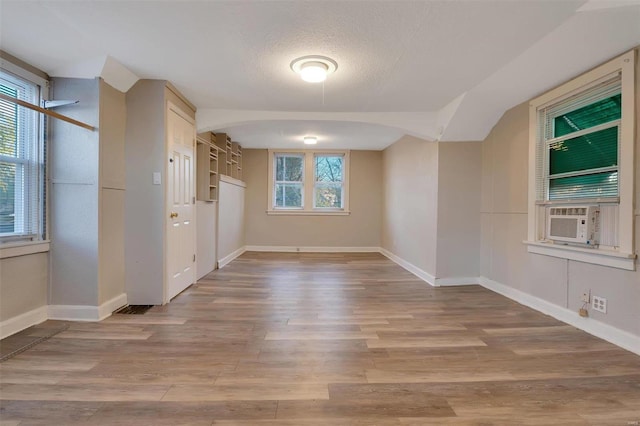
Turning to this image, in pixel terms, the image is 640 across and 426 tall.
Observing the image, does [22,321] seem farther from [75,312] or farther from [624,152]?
[624,152]

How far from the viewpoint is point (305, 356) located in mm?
2082

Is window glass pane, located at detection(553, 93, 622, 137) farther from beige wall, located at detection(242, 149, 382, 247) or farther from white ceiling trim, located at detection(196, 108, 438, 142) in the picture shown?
beige wall, located at detection(242, 149, 382, 247)

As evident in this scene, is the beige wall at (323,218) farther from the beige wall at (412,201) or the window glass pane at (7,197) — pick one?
the window glass pane at (7,197)

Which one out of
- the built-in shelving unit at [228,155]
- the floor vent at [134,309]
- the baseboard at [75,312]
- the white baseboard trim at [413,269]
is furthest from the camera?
the built-in shelving unit at [228,155]

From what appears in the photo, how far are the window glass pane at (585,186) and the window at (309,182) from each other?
4.36 m

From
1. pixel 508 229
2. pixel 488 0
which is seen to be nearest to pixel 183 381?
pixel 488 0

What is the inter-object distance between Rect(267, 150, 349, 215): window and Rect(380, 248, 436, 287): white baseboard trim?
5.05 ft

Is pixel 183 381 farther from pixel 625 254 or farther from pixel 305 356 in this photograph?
pixel 625 254

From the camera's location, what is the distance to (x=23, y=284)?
244 cm

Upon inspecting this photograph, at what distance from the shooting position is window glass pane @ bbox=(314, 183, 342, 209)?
7043 millimetres

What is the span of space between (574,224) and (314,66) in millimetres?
2732

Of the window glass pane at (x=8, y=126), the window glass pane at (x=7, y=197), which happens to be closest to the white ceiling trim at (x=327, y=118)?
the window glass pane at (x=8, y=126)

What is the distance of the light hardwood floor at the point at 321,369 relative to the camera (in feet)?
4.94

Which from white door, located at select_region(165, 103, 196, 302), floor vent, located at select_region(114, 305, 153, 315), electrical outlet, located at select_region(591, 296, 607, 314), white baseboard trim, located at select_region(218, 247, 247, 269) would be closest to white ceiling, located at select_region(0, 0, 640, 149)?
white door, located at select_region(165, 103, 196, 302)
